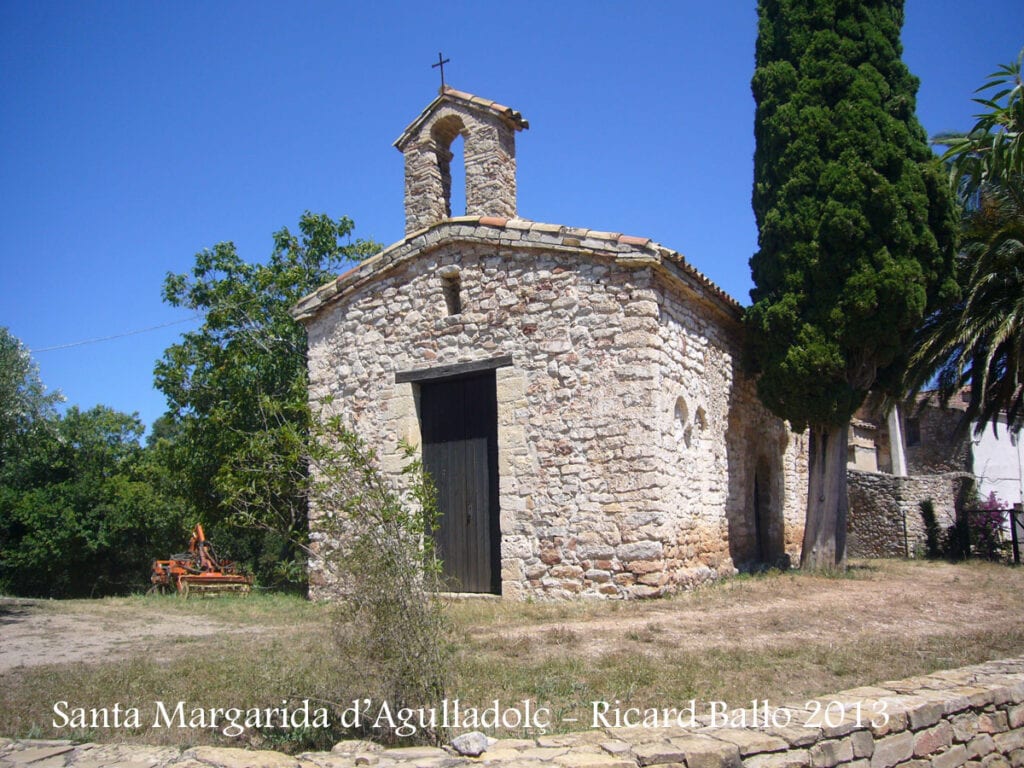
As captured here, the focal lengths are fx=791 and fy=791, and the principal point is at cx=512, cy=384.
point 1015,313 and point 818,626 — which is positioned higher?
point 1015,313

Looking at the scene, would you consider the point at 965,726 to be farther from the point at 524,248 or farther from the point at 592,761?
the point at 524,248

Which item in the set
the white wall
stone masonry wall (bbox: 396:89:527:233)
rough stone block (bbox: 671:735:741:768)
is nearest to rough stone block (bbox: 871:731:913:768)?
rough stone block (bbox: 671:735:741:768)

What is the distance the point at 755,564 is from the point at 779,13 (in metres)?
8.61

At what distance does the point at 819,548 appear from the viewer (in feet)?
38.7

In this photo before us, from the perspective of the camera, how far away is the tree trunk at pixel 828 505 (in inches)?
464

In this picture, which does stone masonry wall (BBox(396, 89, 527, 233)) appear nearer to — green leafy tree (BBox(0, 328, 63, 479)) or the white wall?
green leafy tree (BBox(0, 328, 63, 479))

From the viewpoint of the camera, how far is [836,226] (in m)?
10.8

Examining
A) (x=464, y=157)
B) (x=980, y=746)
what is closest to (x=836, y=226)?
(x=464, y=157)

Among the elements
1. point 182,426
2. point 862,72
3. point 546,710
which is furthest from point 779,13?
point 182,426

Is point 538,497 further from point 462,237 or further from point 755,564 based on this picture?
point 755,564

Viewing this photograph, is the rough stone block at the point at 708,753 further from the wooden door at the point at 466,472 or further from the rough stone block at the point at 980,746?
the wooden door at the point at 466,472

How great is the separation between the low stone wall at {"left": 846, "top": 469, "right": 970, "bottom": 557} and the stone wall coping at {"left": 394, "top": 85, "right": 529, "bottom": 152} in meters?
10.9

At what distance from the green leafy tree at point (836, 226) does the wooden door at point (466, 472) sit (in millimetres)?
4361

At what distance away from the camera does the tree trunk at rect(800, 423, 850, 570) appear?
11781 millimetres
